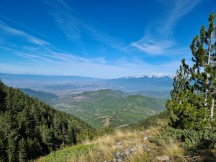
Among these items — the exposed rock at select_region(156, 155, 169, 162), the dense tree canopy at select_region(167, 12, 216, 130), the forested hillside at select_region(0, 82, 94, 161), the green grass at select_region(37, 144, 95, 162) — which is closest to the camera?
the exposed rock at select_region(156, 155, 169, 162)

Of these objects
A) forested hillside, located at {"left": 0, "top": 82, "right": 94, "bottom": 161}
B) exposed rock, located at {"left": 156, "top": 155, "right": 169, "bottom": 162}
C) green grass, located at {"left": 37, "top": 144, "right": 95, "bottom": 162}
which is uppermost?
exposed rock, located at {"left": 156, "top": 155, "right": 169, "bottom": 162}

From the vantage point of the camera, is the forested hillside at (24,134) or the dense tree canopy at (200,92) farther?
the forested hillside at (24,134)

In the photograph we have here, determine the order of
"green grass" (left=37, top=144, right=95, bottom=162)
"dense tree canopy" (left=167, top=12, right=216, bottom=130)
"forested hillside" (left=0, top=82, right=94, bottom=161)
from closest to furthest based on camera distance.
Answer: "green grass" (left=37, top=144, right=95, bottom=162) < "dense tree canopy" (left=167, top=12, right=216, bottom=130) < "forested hillside" (left=0, top=82, right=94, bottom=161)

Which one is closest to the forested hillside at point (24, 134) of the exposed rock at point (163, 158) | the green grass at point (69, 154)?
the green grass at point (69, 154)

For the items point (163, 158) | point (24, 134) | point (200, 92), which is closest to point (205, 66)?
point (200, 92)

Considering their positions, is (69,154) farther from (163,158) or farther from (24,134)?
(24,134)

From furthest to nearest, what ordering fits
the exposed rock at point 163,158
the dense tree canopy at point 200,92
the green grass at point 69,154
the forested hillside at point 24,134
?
the forested hillside at point 24,134 → the dense tree canopy at point 200,92 → the green grass at point 69,154 → the exposed rock at point 163,158

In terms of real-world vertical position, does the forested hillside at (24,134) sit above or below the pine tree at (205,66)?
below

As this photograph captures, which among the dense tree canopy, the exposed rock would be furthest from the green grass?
the dense tree canopy

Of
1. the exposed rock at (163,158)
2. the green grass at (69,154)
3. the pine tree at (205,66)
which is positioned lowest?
the green grass at (69,154)

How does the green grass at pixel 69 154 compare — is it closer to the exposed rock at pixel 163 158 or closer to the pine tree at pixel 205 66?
the exposed rock at pixel 163 158

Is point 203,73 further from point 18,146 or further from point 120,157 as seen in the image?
point 18,146

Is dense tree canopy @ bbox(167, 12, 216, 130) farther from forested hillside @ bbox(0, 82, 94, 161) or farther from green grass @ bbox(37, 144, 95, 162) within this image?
forested hillside @ bbox(0, 82, 94, 161)

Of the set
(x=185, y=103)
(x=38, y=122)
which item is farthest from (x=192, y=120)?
(x=38, y=122)
